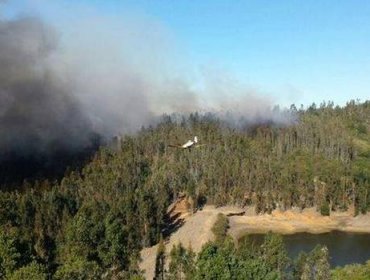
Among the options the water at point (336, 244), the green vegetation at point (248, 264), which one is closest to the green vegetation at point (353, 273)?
the green vegetation at point (248, 264)

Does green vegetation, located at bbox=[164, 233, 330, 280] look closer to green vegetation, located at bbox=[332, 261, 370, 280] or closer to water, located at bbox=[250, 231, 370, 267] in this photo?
green vegetation, located at bbox=[332, 261, 370, 280]

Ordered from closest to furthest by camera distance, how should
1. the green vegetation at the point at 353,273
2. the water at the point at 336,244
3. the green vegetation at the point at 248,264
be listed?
1. the green vegetation at the point at 248,264
2. the green vegetation at the point at 353,273
3. the water at the point at 336,244

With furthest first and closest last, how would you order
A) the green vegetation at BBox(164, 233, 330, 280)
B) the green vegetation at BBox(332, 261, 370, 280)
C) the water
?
the water < the green vegetation at BBox(332, 261, 370, 280) < the green vegetation at BBox(164, 233, 330, 280)

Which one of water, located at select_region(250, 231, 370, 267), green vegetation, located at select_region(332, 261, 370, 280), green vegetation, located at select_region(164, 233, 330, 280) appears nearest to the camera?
green vegetation, located at select_region(164, 233, 330, 280)

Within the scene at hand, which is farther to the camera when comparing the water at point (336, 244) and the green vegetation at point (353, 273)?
the water at point (336, 244)

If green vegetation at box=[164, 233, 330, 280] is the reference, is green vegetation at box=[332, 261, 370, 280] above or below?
below

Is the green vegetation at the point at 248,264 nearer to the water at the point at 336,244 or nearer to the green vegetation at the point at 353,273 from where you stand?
the green vegetation at the point at 353,273

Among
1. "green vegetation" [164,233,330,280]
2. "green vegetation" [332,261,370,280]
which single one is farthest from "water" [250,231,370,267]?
"green vegetation" [332,261,370,280]

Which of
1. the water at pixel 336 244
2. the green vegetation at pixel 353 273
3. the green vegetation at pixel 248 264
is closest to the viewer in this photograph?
the green vegetation at pixel 248 264
